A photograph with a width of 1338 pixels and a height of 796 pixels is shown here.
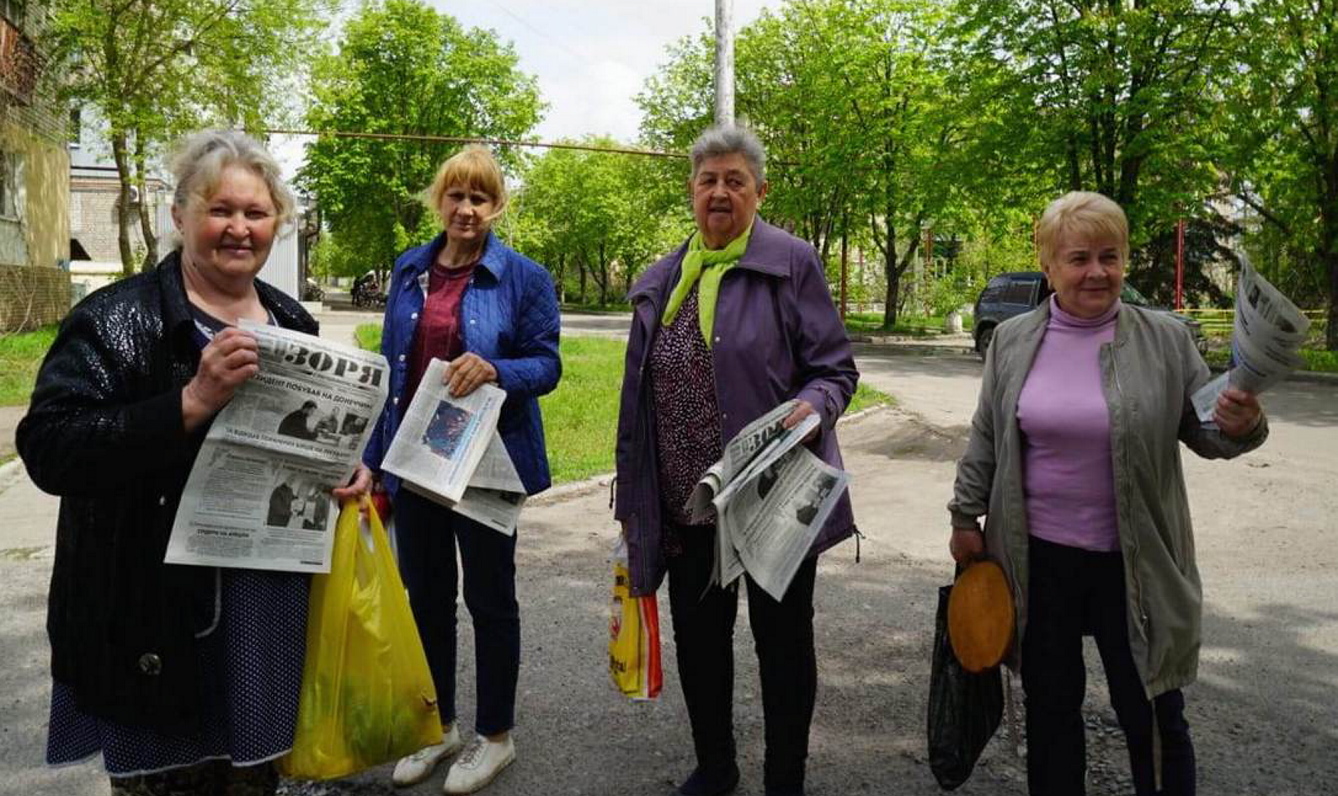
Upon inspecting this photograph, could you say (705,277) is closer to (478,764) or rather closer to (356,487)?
(356,487)

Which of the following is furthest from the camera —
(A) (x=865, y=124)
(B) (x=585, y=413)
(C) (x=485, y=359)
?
(A) (x=865, y=124)

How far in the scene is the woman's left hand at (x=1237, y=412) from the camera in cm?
246

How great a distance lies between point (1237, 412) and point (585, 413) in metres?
10.0

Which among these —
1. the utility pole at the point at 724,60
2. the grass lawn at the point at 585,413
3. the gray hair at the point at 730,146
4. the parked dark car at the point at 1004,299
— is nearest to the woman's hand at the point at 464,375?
the gray hair at the point at 730,146

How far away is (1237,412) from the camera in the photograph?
8.18 ft

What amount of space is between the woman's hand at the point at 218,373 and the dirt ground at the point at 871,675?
6.02 feet

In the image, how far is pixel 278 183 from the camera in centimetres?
239

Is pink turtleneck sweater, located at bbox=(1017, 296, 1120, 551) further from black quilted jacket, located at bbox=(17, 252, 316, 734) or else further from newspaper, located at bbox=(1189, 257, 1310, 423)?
black quilted jacket, located at bbox=(17, 252, 316, 734)

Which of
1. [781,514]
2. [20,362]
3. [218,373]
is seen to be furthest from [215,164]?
[20,362]

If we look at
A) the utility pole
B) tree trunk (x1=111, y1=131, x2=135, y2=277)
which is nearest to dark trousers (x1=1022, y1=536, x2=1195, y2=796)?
the utility pole

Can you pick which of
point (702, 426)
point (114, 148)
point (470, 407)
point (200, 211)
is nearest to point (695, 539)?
point (702, 426)

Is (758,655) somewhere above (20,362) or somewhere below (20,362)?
below

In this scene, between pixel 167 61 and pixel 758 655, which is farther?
pixel 167 61

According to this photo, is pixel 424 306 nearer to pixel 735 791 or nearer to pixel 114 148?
pixel 735 791
